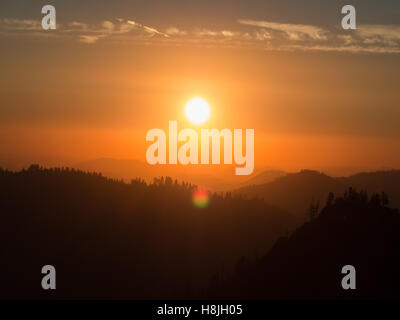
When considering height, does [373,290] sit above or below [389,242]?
below

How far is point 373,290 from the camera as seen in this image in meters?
180
